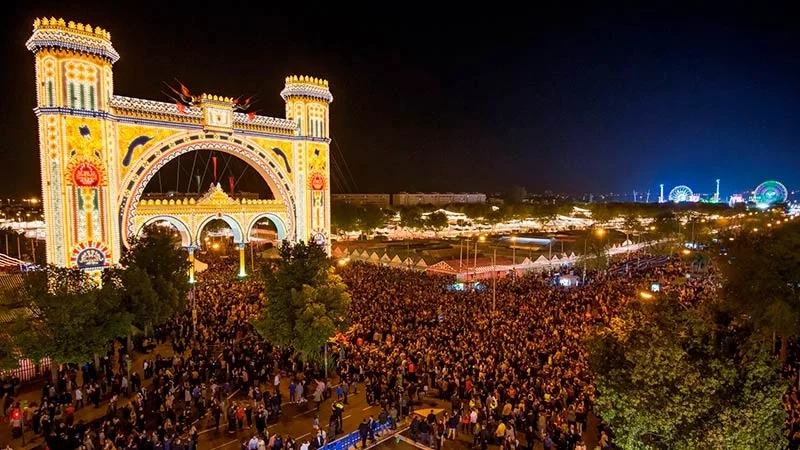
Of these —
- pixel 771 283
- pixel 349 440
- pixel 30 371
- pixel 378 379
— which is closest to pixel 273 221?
pixel 30 371

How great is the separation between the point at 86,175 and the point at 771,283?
84.3 feet

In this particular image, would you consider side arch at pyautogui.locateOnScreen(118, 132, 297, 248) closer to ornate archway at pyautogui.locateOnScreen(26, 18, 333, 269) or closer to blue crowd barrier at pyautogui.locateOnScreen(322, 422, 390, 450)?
ornate archway at pyautogui.locateOnScreen(26, 18, 333, 269)

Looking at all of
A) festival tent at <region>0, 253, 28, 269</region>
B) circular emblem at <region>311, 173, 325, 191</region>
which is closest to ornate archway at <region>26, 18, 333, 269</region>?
circular emblem at <region>311, 173, 325, 191</region>

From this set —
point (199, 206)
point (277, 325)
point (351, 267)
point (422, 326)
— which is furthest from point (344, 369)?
point (351, 267)

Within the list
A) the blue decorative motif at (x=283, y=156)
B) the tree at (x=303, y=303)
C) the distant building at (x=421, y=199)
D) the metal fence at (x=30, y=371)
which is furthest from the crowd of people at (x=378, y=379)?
the distant building at (x=421, y=199)

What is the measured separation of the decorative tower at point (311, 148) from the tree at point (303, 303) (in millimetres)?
13813

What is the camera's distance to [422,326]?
19062mm

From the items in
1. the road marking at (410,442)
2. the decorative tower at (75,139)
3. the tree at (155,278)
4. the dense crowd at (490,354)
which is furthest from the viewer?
the decorative tower at (75,139)

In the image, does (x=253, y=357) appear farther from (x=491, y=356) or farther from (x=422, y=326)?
(x=491, y=356)

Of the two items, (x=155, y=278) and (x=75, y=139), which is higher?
(x=75, y=139)

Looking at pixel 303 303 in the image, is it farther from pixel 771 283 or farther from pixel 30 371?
pixel 771 283

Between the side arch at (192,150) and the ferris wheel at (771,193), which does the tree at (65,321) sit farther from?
the ferris wheel at (771,193)

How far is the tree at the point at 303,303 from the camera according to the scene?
1470 centimetres

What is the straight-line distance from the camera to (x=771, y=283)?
50.4 feet
